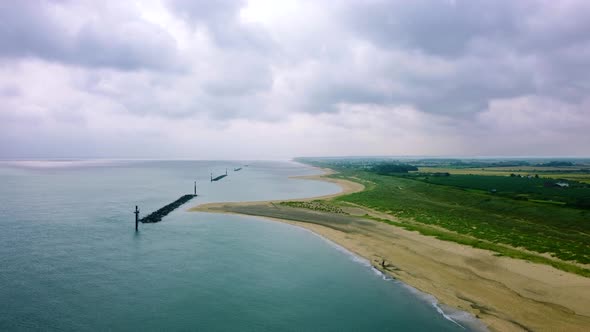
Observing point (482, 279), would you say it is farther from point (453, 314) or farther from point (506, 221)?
point (506, 221)

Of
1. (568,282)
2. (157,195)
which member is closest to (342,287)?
(568,282)

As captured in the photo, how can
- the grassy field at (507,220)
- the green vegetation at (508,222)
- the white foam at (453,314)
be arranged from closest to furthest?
the white foam at (453,314) → the green vegetation at (508,222) → the grassy field at (507,220)

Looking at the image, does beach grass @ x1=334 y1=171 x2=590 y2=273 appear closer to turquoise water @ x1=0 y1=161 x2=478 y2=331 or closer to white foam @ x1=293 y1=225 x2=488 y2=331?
white foam @ x1=293 y1=225 x2=488 y2=331

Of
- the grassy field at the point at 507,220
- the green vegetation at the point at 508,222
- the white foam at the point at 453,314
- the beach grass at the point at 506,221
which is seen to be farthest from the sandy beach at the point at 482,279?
the grassy field at the point at 507,220

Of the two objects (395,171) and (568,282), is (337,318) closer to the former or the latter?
(568,282)

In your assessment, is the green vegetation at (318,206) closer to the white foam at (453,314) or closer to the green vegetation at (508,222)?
the green vegetation at (508,222)

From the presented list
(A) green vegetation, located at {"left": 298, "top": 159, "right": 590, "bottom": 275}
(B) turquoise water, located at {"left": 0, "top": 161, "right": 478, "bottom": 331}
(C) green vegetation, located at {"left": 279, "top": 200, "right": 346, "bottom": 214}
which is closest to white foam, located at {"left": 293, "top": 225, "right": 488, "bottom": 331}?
(B) turquoise water, located at {"left": 0, "top": 161, "right": 478, "bottom": 331}

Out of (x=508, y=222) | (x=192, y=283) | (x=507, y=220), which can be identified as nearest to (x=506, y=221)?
(x=508, y=222)
